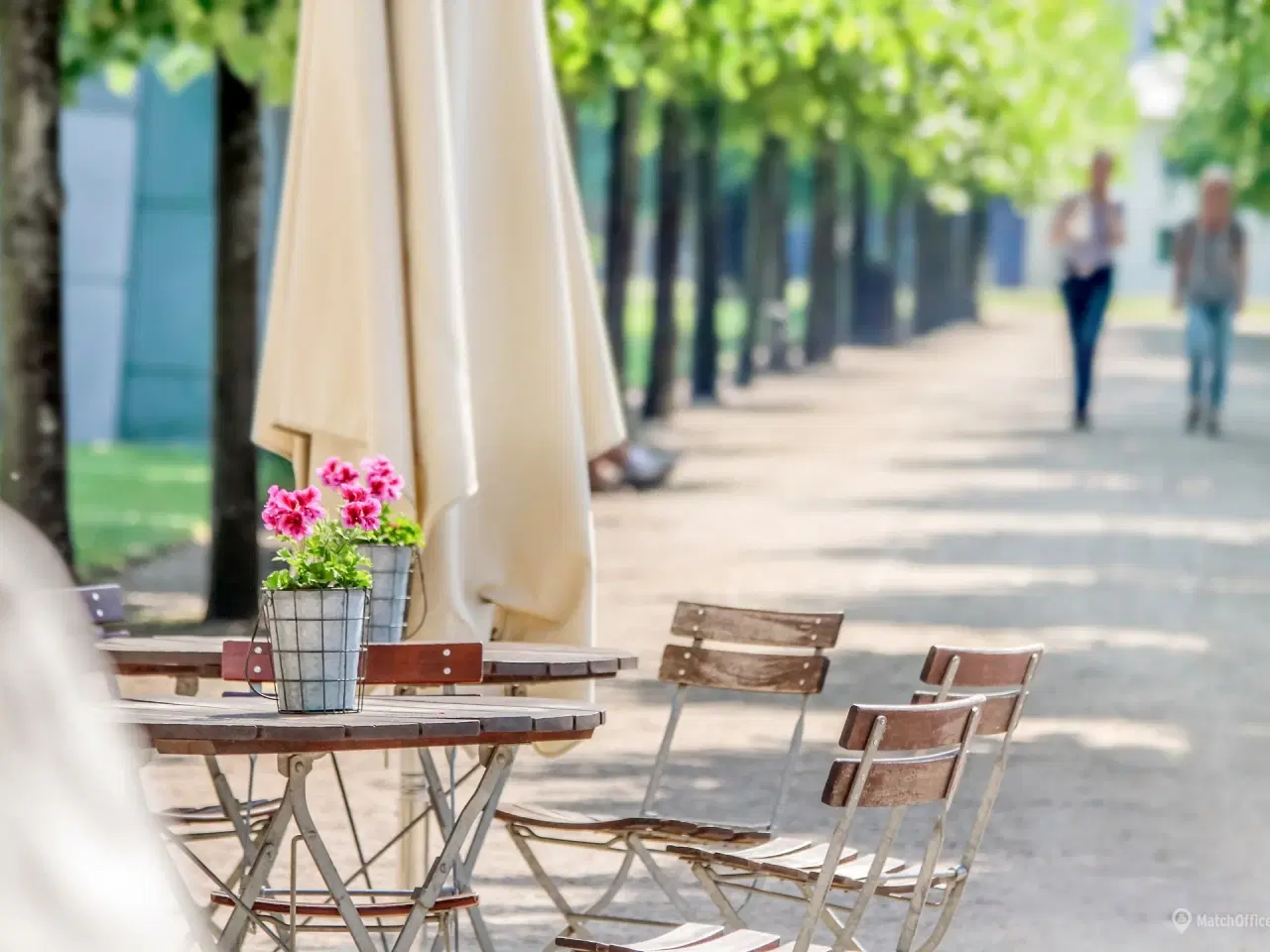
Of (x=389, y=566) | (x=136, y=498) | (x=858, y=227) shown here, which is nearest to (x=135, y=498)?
(x=136, y=498)

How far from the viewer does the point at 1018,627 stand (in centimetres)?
1385

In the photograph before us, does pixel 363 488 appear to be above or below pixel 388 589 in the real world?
above

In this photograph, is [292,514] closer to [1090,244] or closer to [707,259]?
[1090,244]

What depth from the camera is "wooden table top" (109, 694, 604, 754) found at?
4938mm

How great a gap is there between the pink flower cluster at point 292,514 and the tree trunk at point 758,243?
32.9 m

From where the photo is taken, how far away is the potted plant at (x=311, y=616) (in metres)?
5.26

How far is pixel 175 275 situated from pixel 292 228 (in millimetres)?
23601

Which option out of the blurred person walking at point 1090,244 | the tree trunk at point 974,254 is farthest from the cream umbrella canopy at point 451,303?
A: the tree trunk at point 974,254

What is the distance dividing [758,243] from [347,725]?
1366 inches

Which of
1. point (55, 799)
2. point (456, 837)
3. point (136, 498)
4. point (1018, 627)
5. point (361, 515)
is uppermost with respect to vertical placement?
point (55, 799)

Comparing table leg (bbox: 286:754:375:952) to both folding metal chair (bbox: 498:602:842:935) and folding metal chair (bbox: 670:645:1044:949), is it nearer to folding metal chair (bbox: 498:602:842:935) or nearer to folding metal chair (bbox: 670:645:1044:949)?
folding metal chair (bbox: 670:645:1044:949)

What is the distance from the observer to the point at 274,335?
23.0ft

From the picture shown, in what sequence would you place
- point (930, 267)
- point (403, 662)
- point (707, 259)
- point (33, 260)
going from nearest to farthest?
point (403, 662) < point (33, 260) < point (707, 259) < point (930, 267)

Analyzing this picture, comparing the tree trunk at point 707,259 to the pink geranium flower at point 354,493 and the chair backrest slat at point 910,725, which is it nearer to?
the pink geranium flower at point 354,493
